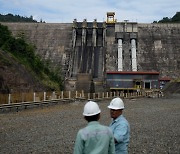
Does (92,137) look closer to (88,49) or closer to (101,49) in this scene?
(88,49)

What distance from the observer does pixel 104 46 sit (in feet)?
188

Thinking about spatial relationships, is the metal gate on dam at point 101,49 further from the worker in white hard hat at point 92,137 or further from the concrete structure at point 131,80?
the worker in white hard hat at point 92,137

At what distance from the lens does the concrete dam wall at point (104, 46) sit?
53.7 metres

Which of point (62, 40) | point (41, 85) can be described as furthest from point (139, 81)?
point (41, 85)

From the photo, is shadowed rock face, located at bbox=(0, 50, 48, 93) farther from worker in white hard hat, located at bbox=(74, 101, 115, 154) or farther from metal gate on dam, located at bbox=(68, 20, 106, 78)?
worker in white hard hat, located at bbox=(74, 101, 115, 154)

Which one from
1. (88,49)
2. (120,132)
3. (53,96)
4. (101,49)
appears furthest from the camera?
(101,49)

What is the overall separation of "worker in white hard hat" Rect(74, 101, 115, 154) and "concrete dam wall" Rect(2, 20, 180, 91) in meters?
45.0

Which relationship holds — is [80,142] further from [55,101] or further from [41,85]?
[41,85]

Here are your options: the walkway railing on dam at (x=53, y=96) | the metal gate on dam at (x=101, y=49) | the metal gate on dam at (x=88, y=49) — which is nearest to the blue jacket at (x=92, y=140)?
the walkway railing on dam at (x=53, y=96)

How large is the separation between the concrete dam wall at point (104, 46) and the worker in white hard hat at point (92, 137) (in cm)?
4498

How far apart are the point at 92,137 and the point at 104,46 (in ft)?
178

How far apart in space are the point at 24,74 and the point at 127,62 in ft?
94.8

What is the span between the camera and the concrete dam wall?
5369 centimetres

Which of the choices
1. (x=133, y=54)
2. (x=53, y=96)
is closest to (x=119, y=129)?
(x=53, y=96)
